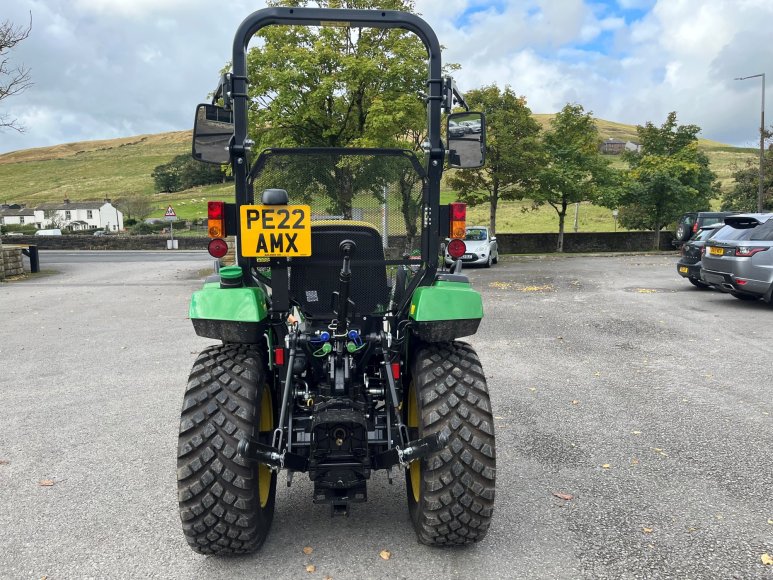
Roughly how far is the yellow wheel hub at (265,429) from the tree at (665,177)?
31919 mm

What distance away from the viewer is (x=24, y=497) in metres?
4.18

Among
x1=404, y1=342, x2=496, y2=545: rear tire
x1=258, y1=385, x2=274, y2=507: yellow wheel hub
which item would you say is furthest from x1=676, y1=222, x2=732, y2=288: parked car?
x1=258, y1=385, x2=274, y2=507: yellow wheel hub

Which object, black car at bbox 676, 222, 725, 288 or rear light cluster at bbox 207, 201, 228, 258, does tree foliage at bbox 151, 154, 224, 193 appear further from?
rear light cluster at bbox 207, 201, 228, 258

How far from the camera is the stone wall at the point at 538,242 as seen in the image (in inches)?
1315

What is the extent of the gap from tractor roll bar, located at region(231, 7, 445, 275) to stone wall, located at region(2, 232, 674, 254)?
29.2 meters

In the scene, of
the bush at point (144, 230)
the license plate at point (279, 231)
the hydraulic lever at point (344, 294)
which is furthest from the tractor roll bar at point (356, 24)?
the bush at point (144, 230)

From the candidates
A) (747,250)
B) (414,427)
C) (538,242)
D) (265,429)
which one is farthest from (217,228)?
(538,242)

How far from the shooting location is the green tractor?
3.23 meters

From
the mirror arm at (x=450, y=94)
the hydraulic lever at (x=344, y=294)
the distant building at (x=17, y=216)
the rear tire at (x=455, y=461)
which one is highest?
the distant building at (x=17, y=216)

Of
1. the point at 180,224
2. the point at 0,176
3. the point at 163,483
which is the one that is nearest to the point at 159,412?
the point at 163,483

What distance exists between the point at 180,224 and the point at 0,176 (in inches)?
3411

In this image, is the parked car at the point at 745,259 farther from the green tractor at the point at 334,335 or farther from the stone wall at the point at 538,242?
the stone wall at the point at 538,242

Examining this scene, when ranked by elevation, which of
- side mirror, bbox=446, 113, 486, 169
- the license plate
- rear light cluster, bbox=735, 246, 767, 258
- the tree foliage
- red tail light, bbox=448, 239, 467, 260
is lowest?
rear light cluster, bbox=735, 246, 767, 258

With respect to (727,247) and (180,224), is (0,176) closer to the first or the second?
(180,224)
